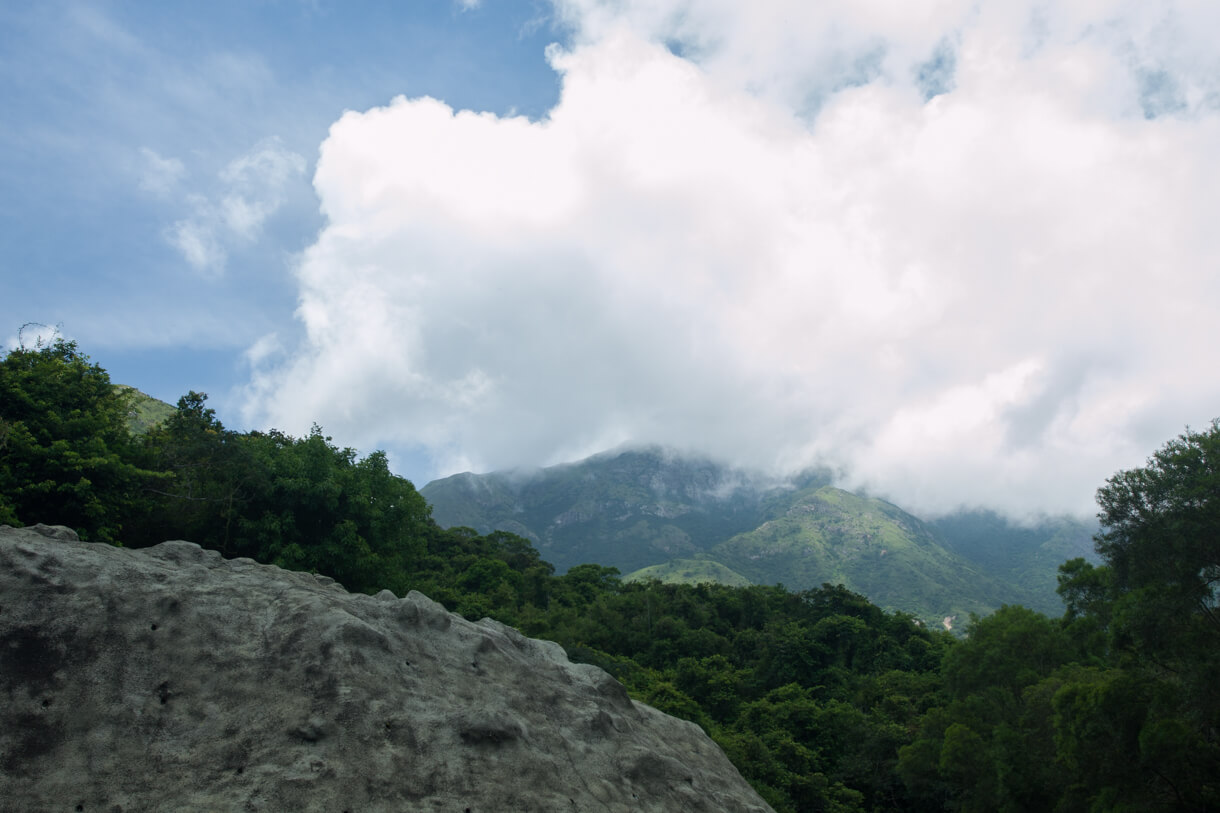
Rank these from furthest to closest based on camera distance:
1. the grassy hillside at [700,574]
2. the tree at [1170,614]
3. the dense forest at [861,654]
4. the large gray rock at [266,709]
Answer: the grassy hillside at [700,574], the dense forest at [861,654], the tree at [1170,614], the large gray rock at [266,709]

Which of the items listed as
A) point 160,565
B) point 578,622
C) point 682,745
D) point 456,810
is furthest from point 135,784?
point 578,622

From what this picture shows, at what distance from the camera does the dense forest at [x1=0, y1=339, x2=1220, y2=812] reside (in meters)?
19.8

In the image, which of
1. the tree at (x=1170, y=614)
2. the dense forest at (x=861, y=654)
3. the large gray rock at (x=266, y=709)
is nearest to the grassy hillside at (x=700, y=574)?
the dense forest at (x=861, y=654)

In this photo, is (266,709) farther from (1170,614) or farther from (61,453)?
(1170,614)

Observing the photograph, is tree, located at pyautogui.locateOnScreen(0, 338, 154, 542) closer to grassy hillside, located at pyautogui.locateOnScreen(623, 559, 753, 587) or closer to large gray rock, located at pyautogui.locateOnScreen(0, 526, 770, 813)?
large gray rock, located at pyautogui.locateOnScreen(0, 526, 770, 813)

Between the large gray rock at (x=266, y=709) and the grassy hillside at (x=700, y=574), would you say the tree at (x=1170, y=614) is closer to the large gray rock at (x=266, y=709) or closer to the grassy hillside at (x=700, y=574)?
the large gray rock at (x=266, y=709)

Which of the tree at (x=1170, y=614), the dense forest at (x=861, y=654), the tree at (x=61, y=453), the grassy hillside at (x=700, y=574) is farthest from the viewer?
the grassy hillside at (x=700, y=574)

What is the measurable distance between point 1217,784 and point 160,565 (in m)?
29.0

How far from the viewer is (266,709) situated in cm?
1217

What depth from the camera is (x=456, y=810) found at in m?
A: 11.7

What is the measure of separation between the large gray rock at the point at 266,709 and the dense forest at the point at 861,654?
12.5m

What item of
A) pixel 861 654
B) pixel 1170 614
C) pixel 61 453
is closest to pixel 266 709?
pixel 61 453

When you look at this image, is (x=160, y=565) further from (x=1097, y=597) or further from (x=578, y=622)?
(x=578, y=622)

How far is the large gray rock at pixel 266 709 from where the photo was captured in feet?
34.8
